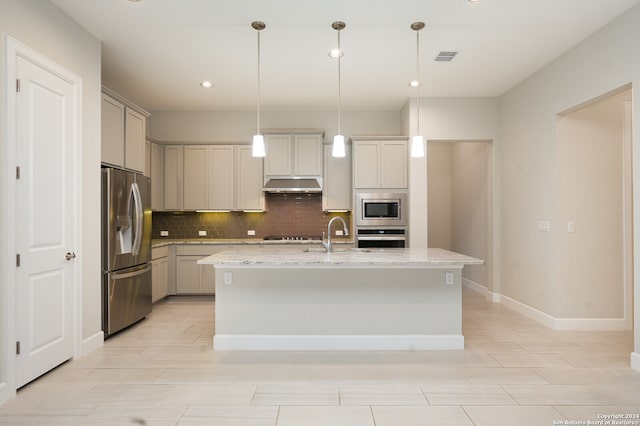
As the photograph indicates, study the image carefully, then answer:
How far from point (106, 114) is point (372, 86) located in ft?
10.2

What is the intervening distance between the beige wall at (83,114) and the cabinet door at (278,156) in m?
2.55

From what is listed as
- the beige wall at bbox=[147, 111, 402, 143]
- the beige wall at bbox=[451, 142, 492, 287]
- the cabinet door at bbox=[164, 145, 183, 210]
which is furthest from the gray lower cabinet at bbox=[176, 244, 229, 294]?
the beige wall at bbox=[451, 142, 492, 287]

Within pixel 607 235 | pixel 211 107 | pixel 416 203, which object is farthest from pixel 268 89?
pixel 607 235

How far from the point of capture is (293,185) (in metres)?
5.79

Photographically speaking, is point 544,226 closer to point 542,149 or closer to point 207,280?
point 542,149

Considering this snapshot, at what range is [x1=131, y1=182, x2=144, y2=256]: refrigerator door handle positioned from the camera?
417cm

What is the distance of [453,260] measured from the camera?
3.17 m

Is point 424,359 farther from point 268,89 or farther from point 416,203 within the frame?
point 268,89

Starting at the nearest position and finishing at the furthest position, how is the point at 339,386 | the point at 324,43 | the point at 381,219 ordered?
1. the point at 339,386
2. the point at 324,43
3. the point at 381,219

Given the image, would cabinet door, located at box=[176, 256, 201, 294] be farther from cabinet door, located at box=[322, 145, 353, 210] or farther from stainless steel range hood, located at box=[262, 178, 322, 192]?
cabinet door, located at box=[322, 145, 353, 210]

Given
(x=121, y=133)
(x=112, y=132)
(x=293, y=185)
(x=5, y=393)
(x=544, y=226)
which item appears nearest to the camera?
A: (x=5, y=393)

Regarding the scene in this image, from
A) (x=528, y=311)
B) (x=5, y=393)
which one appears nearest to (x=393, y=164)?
(x=528, y=311)

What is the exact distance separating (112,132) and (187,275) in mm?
2432

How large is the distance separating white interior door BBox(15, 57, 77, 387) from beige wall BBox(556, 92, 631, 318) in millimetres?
4728
